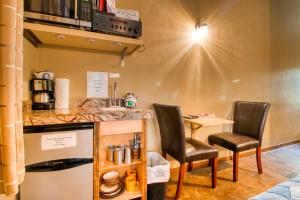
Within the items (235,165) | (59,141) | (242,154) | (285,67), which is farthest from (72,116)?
(285,67)

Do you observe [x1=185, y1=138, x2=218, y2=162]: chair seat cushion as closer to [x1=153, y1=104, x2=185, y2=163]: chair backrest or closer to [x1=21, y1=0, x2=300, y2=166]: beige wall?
[x1=153, y1=104, x2=185, y2=163]: chair backrest

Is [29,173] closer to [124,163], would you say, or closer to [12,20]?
[124,163]

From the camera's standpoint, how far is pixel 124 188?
1.64m

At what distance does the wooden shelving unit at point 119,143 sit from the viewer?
1374 millimetres

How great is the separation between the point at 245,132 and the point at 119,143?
6.10 ft

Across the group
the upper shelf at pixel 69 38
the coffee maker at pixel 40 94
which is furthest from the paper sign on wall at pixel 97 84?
the coffee maker at pixel 40 94

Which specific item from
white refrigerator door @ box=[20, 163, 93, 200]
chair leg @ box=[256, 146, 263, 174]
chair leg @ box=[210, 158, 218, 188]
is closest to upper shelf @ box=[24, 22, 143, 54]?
white refrigerator door @ box=[20, 163, 93, 200]

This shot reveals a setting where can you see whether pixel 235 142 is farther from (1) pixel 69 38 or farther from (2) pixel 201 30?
(1) pixel 69 38

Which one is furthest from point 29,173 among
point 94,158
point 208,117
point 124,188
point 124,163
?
point 208,117

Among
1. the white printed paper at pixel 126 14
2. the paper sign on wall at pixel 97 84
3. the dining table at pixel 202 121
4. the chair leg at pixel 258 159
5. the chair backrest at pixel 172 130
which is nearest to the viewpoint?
the white printed paper at pixel 126 14

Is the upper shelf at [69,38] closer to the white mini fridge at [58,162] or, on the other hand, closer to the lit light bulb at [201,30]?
the white mini fridge at [58,162]

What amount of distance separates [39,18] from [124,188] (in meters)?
1.56

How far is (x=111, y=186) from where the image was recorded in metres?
1.58

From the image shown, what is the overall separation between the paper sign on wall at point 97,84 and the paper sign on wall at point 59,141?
28.4 inches
